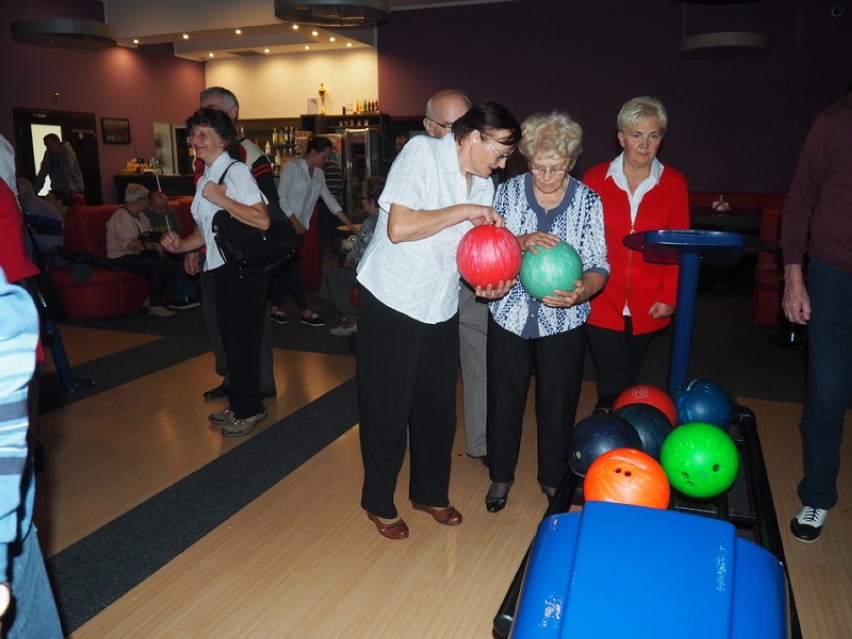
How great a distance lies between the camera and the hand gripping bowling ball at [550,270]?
6.96ft

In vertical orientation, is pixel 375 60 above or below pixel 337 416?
above

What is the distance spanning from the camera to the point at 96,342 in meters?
5.30

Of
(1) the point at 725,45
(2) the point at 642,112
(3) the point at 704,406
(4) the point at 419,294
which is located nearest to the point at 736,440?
(3) the point at 704,406

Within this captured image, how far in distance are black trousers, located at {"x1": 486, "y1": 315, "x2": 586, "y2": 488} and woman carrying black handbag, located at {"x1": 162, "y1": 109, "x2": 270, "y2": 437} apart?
1285 millimetres

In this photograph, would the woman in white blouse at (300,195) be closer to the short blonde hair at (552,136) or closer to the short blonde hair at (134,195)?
the short blonde hair at (134,195)

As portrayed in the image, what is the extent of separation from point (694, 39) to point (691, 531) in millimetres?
7100

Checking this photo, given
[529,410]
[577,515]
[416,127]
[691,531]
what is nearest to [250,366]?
[529,410]

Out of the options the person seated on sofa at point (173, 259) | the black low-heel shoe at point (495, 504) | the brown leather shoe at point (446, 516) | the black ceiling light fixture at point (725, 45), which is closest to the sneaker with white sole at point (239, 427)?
the brown leather shoe at point (446, 516)

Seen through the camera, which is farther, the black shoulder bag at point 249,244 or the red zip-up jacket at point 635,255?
the black shoulder bag at point 249,244

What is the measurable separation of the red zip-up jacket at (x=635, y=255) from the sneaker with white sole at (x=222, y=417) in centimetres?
196

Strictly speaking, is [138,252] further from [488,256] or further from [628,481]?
[628,481]

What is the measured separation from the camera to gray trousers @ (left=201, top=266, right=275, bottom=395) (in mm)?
3494

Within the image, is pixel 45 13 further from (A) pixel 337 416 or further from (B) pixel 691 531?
(B) pixel 691 531

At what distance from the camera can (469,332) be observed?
9.65 ft
